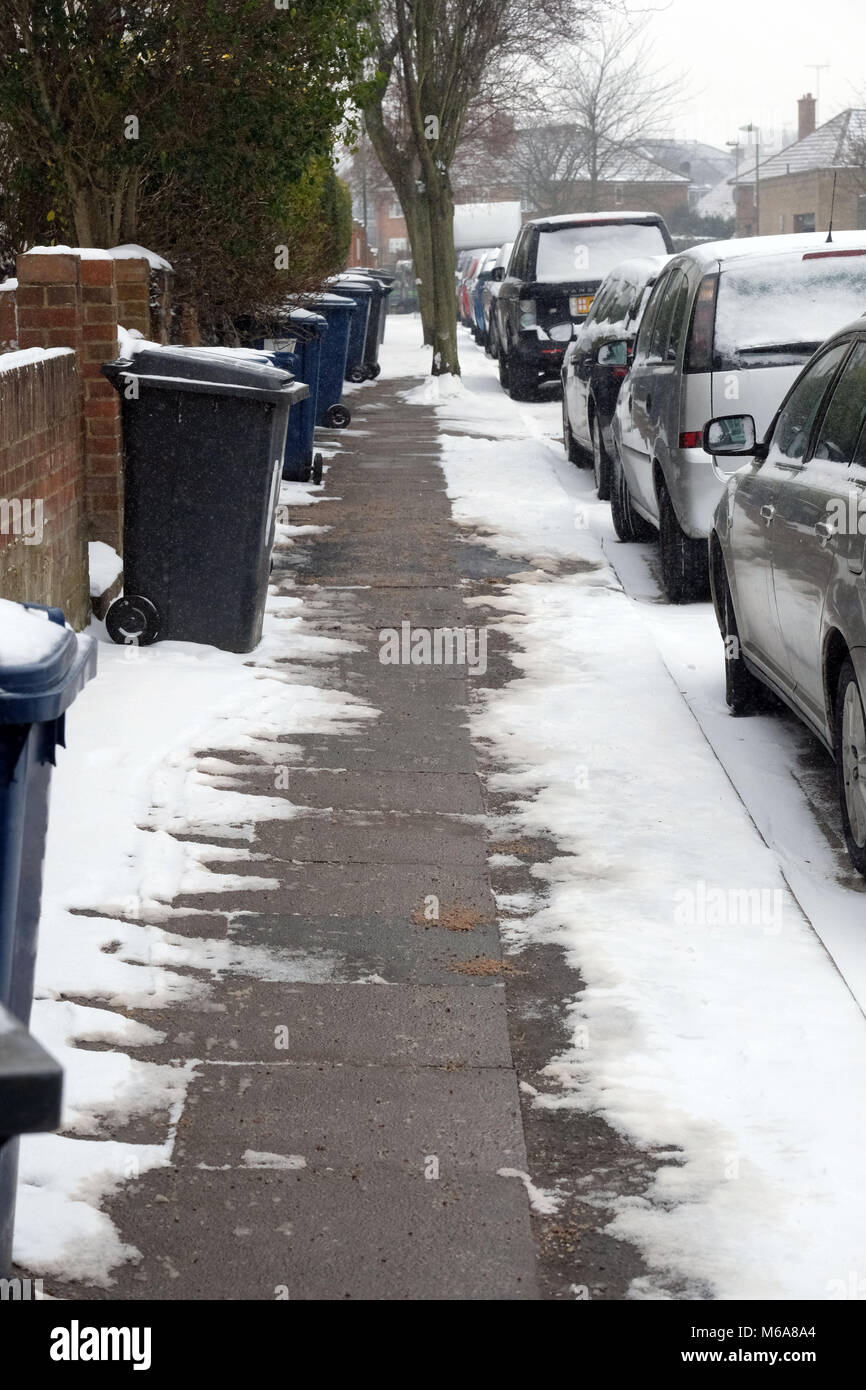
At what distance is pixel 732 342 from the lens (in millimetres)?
8633

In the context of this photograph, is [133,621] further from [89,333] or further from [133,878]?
[133,878]

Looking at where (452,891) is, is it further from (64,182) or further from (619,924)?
(64,182)

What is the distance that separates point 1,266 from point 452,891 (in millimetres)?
8061

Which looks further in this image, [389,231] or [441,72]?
[389,231]

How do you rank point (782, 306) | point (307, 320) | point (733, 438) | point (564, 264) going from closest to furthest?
point (733, 438) → point (782, 306) → point (307, 320) → point (564, 264)

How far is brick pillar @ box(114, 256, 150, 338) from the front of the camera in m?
9.16

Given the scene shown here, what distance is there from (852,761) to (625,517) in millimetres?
5982

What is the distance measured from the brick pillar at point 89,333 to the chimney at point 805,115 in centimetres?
9261

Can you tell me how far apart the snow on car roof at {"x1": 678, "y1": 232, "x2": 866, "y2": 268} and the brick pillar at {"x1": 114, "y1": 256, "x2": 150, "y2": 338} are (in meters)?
2.85

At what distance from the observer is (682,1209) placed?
3.33 meters

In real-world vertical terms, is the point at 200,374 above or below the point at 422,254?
below

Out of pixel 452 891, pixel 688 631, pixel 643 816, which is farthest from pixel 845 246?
pixel 452 891

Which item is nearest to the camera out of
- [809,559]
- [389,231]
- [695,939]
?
[695,939]

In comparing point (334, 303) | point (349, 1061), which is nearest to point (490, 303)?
point (334, 303)
